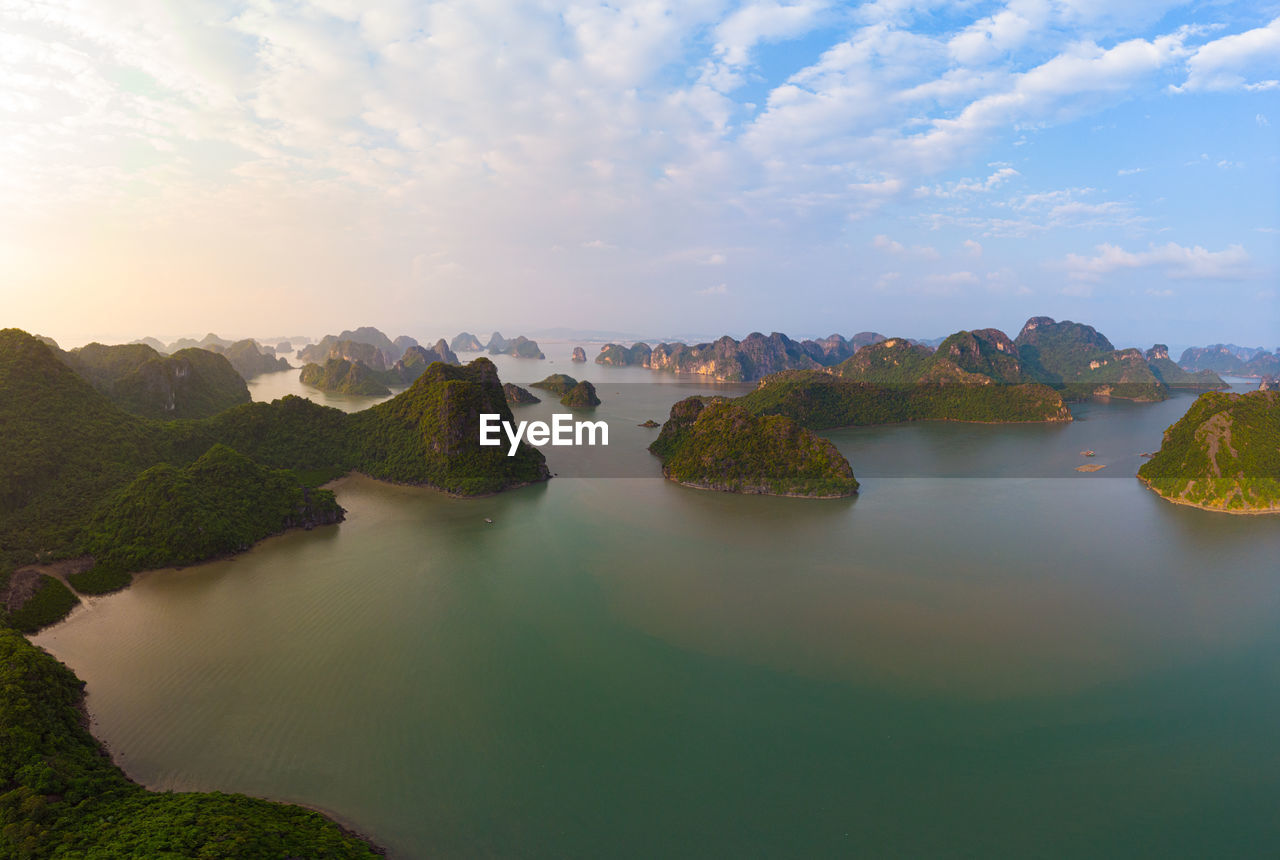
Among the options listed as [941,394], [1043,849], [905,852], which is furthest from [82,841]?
[941,394]

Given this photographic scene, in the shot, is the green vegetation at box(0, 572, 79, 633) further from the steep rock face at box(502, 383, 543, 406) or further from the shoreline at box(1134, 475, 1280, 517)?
the shoreline at box(1134, 475, 1280, 517)

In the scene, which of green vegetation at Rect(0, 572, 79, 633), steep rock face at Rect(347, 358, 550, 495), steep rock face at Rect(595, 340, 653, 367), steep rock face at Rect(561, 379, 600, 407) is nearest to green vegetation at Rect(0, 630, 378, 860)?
green vegetation at Rect(0, 572, 79, 633)

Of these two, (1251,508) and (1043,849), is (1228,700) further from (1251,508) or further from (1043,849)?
(1251,508)

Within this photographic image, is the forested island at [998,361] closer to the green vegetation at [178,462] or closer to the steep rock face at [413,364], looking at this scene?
the steep rock face at [413,364]

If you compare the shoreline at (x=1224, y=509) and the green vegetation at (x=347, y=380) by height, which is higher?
the green vegetation at (x=347, y=380)

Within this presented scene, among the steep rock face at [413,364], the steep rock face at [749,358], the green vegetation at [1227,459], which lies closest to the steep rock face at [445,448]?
the green vegetation at [1227,459]

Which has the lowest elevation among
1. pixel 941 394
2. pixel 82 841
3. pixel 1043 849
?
pixel 1043 849

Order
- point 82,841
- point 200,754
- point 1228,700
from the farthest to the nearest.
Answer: point 1228,700
point 200,754
point 82,841
